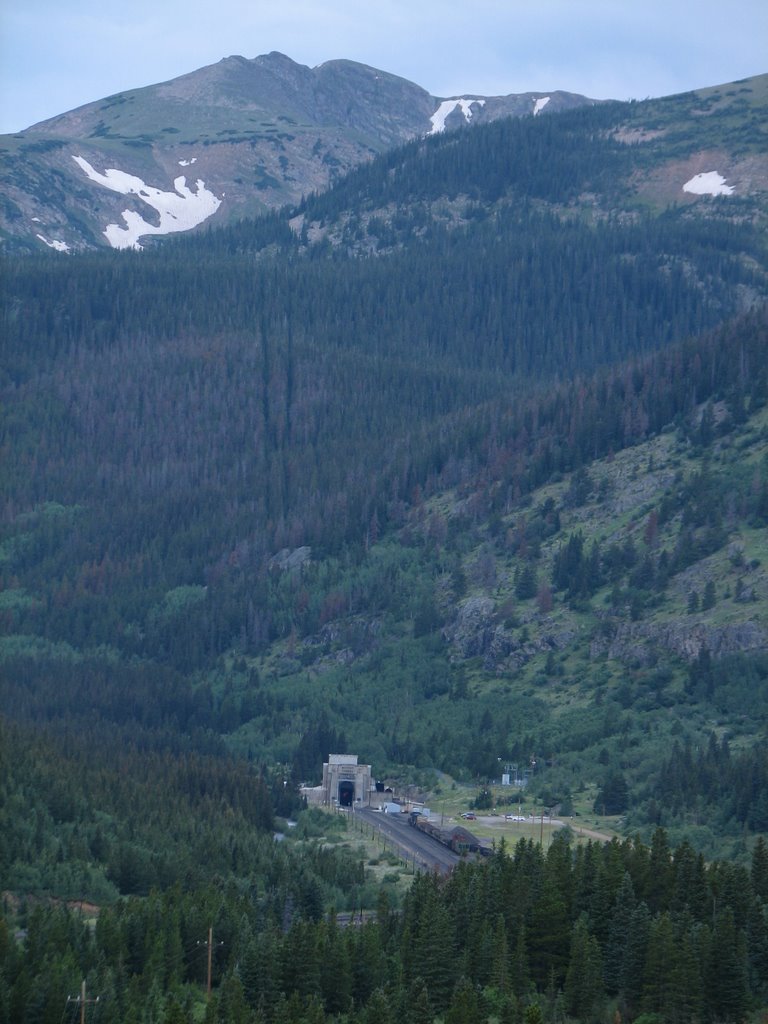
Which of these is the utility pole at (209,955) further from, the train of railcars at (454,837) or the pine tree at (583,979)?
the train of railcars at (454,837)

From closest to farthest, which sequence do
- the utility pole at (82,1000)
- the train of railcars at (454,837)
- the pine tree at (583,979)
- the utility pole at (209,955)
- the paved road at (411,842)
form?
the utility pole at (82,1000), the pine tree at (583,979), the utility pole at (209,955), the paved road at (411,842), the train of railcars at (454,837)

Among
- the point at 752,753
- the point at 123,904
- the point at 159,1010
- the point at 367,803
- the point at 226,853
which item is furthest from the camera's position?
the point at 367,803

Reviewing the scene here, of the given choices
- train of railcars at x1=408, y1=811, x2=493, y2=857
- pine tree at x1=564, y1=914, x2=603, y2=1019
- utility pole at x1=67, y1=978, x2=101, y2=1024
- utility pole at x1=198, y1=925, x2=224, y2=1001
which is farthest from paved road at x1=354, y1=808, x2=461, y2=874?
utility pole at x1=67, y1=978, x2=101, y2=1024

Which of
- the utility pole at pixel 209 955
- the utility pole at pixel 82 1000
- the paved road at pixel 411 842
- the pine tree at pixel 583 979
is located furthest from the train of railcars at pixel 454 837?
the utility pole at pixel 82 1000

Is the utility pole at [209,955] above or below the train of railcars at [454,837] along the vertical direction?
above

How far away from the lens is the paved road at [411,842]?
155m

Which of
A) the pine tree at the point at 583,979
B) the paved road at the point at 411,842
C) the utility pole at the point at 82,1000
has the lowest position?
the paved road at the point at 411,842

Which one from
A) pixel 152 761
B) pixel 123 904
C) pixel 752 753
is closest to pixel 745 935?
pixel 123 904

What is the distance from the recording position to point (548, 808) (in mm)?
180000

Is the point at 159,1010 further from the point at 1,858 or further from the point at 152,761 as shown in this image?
the point at 152,761

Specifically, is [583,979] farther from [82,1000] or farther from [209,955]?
[82,1000]

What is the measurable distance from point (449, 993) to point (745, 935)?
48.8ft

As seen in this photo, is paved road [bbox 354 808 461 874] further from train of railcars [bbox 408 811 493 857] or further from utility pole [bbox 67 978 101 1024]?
utility pole [bbox 67 978 101 1024]

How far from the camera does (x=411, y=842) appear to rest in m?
167
